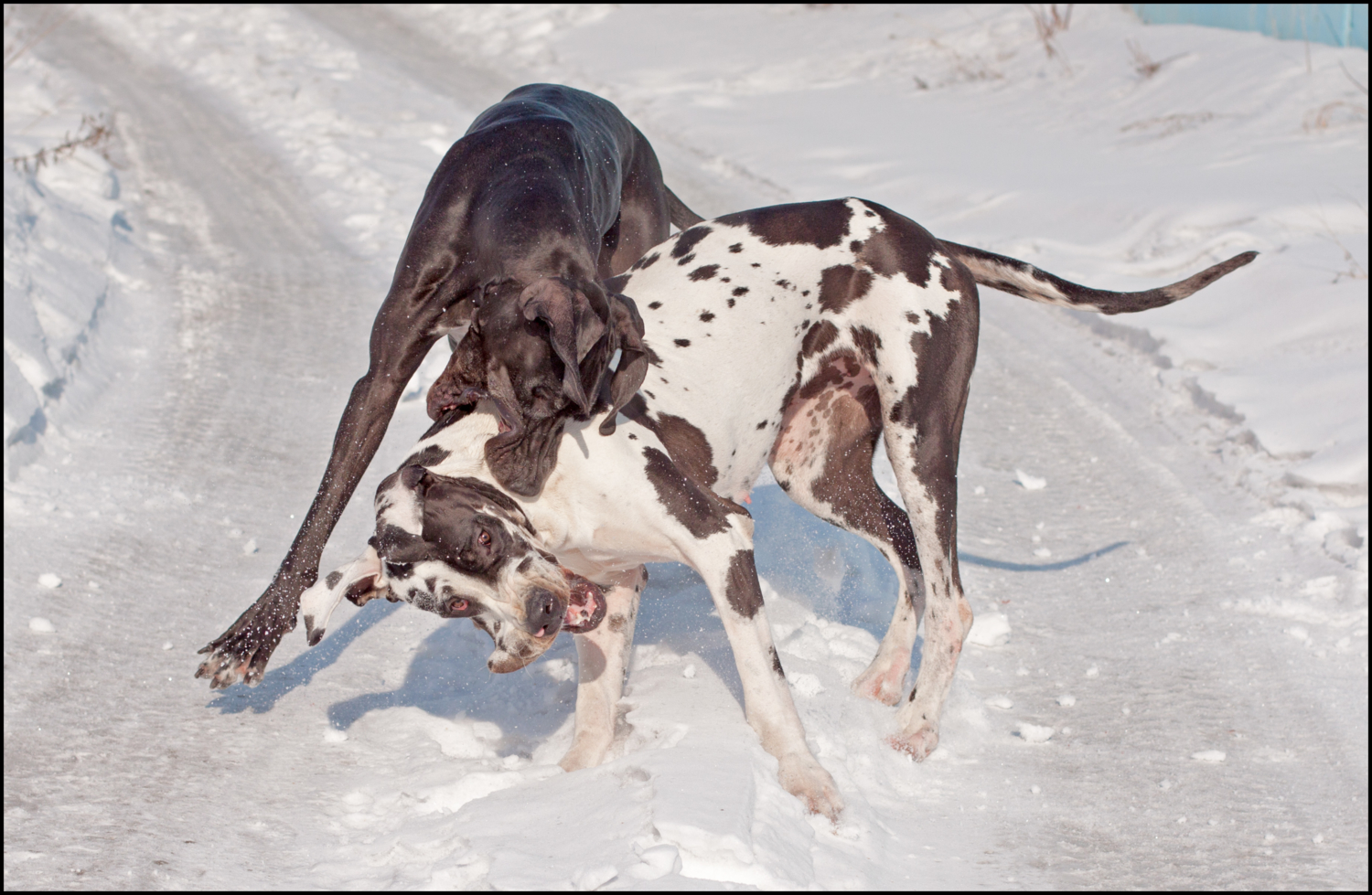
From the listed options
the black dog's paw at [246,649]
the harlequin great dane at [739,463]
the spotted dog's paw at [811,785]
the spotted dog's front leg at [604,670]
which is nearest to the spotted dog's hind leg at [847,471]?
the harlequin great dane at [739,463]

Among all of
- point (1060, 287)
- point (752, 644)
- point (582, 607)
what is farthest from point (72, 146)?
point (752, 644)

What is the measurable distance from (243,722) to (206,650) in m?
0.26

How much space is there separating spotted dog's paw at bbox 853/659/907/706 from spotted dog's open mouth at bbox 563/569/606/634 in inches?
43.5

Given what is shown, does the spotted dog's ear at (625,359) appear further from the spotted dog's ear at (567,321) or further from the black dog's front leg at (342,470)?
the black dog's front leg at (342,470)

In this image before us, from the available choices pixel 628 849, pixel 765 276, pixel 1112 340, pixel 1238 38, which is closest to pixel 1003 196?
pixel 1112 340

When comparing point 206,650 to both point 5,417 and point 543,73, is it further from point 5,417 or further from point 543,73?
point 543,73

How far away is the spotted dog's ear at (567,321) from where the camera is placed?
126 inches

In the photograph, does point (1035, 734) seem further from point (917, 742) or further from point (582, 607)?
point (582, 607)

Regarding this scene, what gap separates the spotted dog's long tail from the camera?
4.51 metres

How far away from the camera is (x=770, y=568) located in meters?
5.10

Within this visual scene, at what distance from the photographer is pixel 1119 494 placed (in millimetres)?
5828

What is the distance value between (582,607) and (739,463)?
2.73 ft

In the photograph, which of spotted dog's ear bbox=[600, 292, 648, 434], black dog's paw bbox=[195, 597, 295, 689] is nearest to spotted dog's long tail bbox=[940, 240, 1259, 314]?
spotted dog's ear bbox=[600, 292, 648, 434]

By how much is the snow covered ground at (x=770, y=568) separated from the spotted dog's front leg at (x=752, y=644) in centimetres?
9
